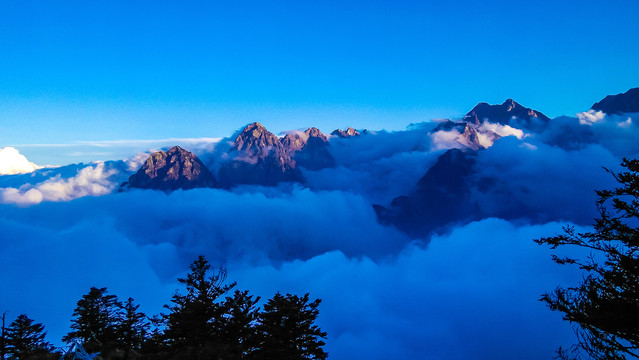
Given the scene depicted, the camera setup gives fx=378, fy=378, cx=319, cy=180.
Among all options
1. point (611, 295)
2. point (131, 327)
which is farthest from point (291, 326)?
point (611, 295)

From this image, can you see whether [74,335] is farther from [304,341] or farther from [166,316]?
[304,341]

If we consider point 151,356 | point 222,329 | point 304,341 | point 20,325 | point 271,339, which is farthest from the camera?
point 20,325

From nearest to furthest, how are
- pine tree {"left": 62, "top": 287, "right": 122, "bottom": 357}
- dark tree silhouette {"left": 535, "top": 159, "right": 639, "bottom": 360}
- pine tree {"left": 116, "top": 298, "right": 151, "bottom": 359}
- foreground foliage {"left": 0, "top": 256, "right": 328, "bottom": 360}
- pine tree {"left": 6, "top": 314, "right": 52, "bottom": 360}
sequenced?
dark tree silhouette {"left": 535, "top": 159, "right": 639, "bottom": 360} < foreground foliage {"left": 0, "top": 256, "right": 328, "bottom": 360} < pine tree {"left": 6, "top": 314, "right": 52, "bottom": 360} < pine tree {"left": 116, "top": 298, "right": 151, "bottom": 359} < pine tree {"left": 62, "top": 287, "right": 122, "bottom": 357}

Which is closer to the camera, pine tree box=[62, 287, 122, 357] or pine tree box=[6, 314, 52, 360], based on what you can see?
pine tree box=[6, 314, 52, 360]

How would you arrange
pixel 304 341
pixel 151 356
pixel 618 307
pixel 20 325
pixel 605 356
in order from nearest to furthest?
pixel 618 307 → pixel 605 356 → pixel 151 356 → pixel 304 341 → pixel 20 325

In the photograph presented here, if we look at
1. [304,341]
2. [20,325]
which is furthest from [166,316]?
[20,325]

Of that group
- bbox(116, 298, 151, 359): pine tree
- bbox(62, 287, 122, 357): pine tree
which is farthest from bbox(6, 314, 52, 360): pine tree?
bbox(116, 298, 151, 359): pine tree

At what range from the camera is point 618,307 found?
13.4 m

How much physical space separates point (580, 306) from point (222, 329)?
33.0 m

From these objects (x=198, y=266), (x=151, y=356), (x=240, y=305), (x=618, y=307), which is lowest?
(x=151, y=356)

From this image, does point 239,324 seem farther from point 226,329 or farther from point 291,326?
point 291,326

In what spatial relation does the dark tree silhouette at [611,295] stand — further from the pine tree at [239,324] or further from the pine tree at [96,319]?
the pine tree at [96,319]

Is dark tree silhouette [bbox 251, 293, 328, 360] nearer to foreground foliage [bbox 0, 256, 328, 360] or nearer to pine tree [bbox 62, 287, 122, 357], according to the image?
foreground foliage [bbox 0, 256, 328, 360]

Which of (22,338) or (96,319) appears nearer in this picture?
(22,338)
